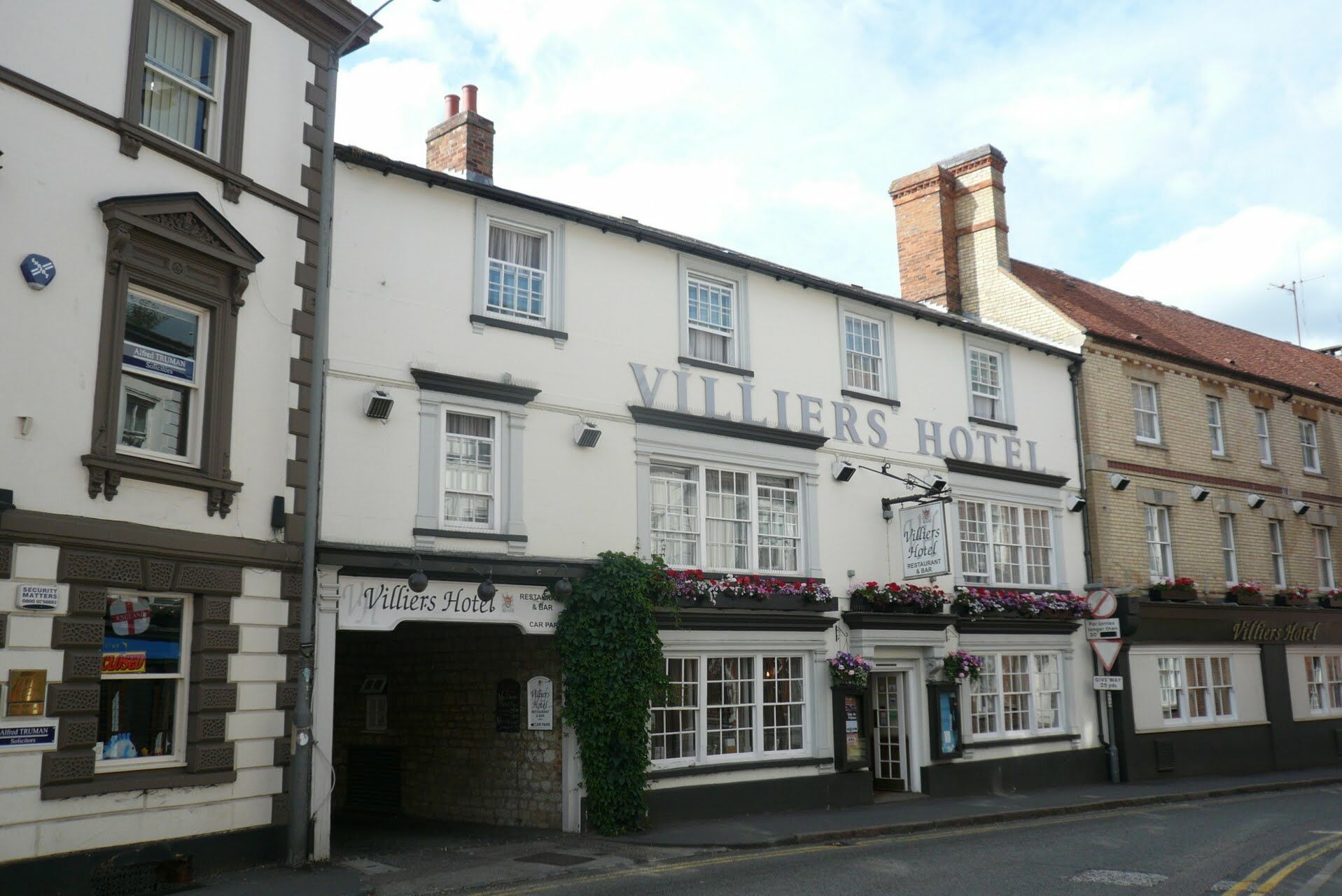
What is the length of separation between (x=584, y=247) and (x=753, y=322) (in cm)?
333

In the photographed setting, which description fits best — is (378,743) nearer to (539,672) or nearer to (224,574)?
(539,672)

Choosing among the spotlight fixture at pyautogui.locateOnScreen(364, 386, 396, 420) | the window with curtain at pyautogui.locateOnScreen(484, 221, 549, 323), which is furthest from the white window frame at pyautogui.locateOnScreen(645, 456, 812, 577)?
the spotlight fixture at pyautogui.locateOnScreen(364, 386, 396, 420)

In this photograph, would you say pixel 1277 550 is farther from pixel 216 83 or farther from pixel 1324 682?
pixel 216 83

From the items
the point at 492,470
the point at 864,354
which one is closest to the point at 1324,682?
the point at 864,354

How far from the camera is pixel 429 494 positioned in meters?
13.8

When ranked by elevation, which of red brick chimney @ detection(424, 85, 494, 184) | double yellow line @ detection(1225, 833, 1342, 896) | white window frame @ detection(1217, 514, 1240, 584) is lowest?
double yellow line @ detection(1225, 833, 1342, 896)

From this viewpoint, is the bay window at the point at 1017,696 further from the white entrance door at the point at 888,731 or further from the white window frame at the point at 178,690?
the white window frame at the point at 178,690

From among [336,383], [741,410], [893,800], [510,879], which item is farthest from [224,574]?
[893,800]

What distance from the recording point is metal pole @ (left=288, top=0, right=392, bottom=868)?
1195cm

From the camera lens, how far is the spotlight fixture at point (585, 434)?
15.2 m

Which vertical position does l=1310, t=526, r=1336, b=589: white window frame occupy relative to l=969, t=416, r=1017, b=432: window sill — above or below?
below

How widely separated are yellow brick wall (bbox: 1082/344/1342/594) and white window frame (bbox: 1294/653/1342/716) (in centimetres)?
182

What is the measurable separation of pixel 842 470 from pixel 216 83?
423 inches

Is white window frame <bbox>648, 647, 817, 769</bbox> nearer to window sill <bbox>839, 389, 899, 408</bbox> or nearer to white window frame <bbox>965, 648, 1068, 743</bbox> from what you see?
white window frame <bbox>965, 648, 1068, 743</bbox>
